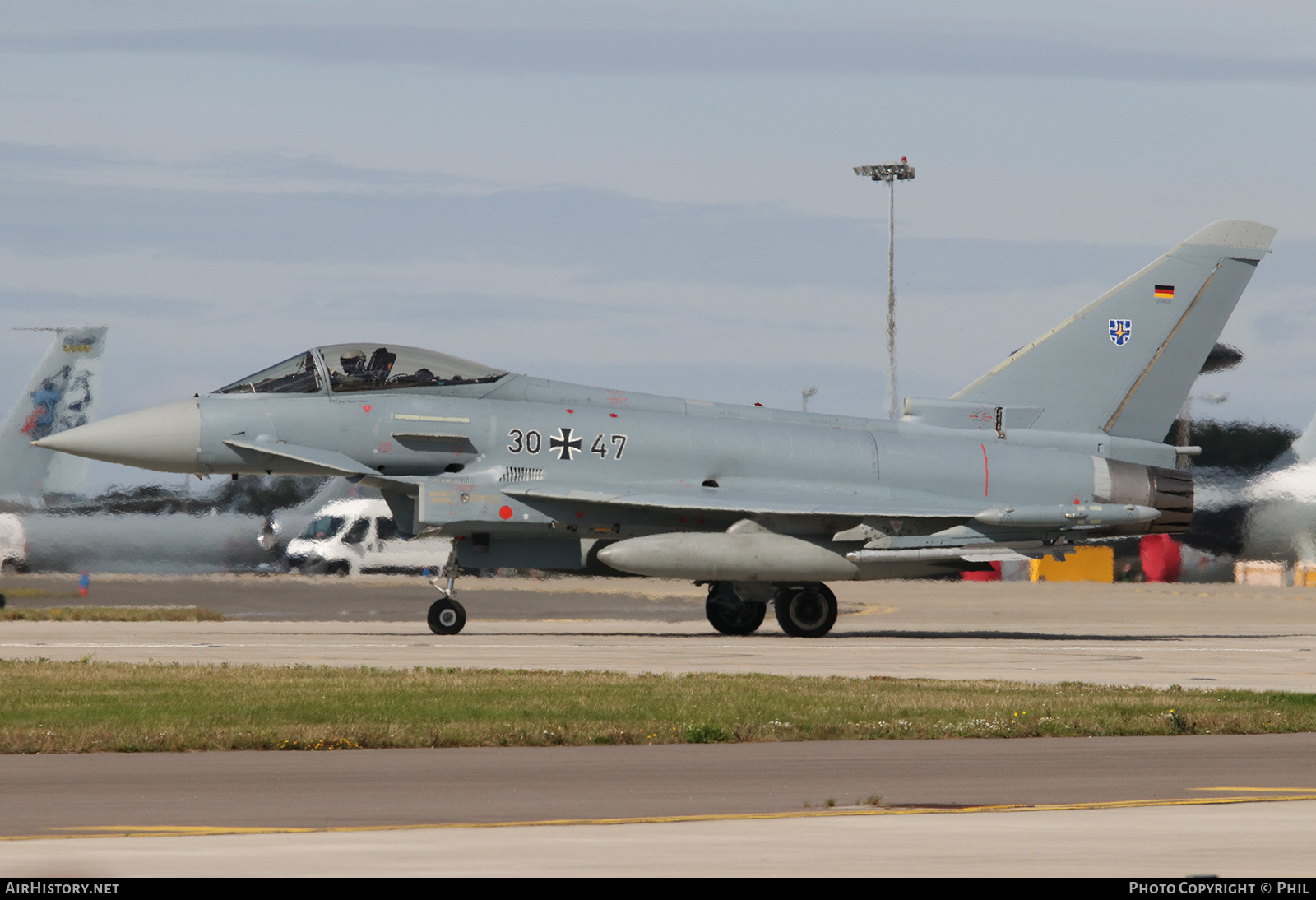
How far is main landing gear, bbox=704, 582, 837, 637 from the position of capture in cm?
2548

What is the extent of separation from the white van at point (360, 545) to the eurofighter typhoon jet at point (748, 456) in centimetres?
1887

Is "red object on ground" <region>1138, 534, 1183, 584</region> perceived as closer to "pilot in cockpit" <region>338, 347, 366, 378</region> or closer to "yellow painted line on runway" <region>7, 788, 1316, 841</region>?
"pilot in cockpit" <region>338, 347, 366, 378</region>

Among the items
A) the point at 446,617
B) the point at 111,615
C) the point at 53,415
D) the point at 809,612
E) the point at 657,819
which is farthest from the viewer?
the point at 53,415

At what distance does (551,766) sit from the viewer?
10.1m

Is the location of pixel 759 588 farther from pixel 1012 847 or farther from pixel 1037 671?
Result: pixel 1012 847

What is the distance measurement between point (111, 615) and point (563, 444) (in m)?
9.58

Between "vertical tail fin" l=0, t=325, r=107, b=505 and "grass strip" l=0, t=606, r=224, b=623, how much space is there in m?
4.49

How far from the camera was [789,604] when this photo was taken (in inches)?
1009

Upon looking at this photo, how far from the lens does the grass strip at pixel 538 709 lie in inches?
449

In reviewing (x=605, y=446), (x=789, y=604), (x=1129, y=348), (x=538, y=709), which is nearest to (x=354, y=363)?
(x=605, y=446)

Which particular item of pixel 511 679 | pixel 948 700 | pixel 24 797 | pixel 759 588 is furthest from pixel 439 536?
pixel 24 797

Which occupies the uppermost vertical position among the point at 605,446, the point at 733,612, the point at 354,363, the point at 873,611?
the point at 354,363

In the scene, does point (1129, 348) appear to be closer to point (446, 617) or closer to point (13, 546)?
point (446, 617)

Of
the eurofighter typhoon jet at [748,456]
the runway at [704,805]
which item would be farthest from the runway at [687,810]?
the eurofighter typhoon jet at [748,456]
